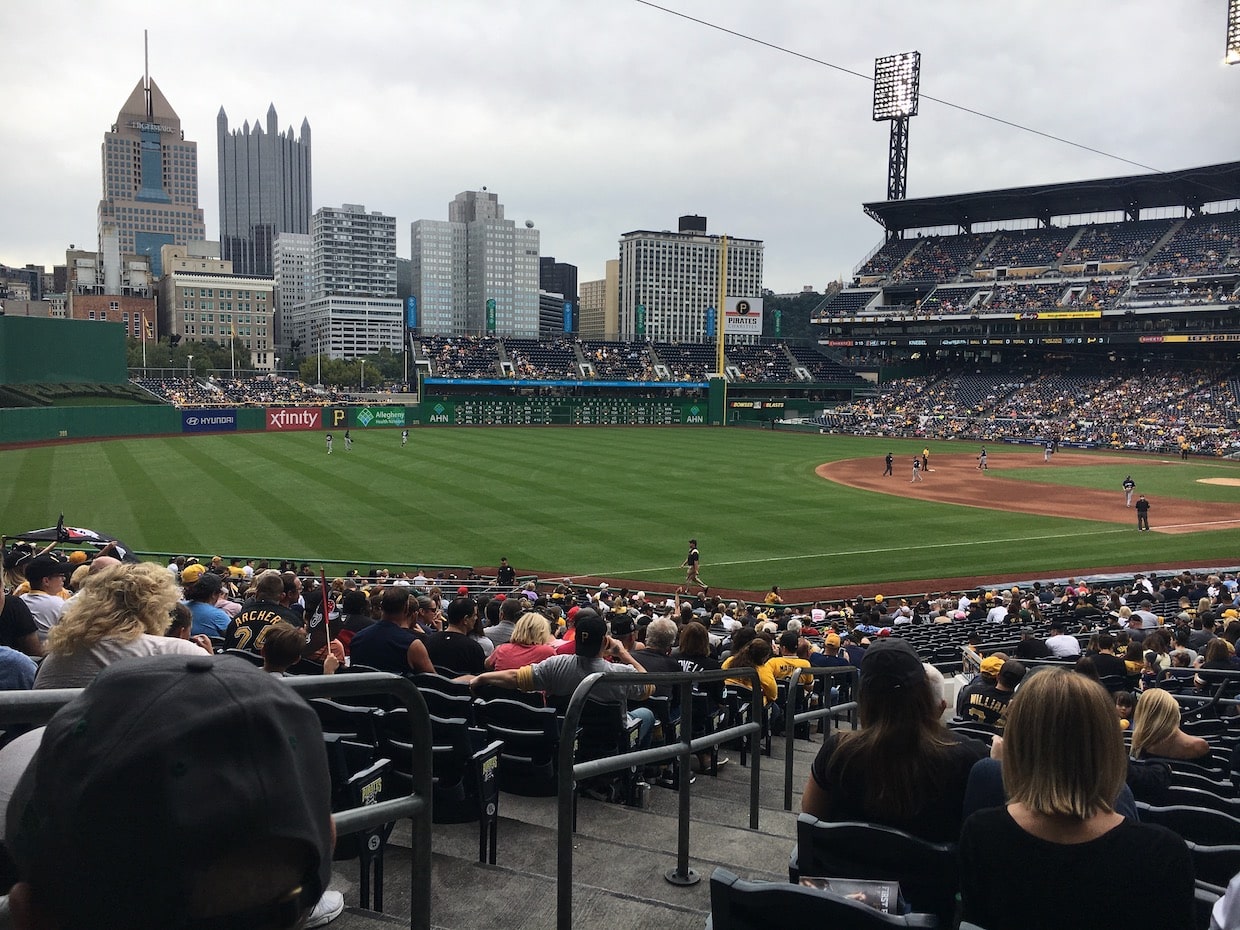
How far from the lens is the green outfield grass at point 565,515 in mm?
27906

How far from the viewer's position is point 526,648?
7652 millimetres

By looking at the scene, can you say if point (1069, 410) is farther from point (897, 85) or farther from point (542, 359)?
point (542, 359)

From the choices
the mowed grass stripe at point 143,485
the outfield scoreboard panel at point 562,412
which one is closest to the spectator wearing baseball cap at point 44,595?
the mowed grass stripe at point 143,485

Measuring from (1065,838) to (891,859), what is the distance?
91cm

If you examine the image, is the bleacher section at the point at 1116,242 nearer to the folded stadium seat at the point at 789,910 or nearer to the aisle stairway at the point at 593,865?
the aisle stairway at the point at 593,865

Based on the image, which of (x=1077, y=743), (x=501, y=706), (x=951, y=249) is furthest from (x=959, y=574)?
(x=951, y=249)

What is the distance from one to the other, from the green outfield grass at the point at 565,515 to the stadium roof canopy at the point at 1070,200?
3448cm

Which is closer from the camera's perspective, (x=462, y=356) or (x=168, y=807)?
(x=168, y=807)

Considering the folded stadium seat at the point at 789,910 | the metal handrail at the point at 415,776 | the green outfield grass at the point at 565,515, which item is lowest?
the green outfield grass at the point at 565,515

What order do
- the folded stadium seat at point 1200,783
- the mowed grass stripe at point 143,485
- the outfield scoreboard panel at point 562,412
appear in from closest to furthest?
the folded stadium seat at point 1200,783 < the mowed grass stripe at point 143,485 < the outfield scoreboard panel at point 562,412

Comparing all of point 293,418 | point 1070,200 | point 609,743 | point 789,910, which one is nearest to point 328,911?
point 789,910

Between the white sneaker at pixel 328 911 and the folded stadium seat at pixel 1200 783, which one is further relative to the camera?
the folded stadium seat at pixel 1200 783

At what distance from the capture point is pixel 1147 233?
8262 cm

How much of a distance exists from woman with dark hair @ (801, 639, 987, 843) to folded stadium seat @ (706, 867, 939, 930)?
1065 mm
